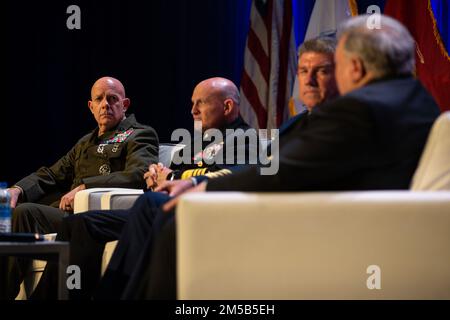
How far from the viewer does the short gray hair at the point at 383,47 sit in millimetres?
1989

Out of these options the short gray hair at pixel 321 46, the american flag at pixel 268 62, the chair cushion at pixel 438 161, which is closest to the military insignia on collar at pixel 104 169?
the american flag at pixel 268 62

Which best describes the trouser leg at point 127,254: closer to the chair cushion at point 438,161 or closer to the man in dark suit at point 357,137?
the man in dark suit at point 357,137

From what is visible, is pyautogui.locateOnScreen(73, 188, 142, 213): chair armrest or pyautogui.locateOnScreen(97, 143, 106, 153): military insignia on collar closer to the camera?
pyautogui.locateOnScreen(73, 188, 142, 213): chair armrest

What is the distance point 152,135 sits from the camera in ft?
12.9

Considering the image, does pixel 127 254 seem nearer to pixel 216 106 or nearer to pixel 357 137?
pixel 357 137

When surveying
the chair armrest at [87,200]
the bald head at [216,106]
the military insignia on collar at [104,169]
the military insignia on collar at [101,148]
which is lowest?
the chair armrest at [87,200]

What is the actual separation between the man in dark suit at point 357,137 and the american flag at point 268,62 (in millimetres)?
2654

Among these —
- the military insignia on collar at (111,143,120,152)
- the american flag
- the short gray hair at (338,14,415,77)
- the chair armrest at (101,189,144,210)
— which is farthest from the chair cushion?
the american flag

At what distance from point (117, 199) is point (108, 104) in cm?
101

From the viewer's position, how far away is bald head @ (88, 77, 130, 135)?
13.3ft

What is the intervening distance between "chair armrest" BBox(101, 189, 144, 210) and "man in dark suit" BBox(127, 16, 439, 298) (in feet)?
3.93

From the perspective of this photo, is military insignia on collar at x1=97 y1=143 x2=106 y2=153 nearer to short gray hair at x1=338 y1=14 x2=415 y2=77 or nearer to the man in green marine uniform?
the man in green marine uniform
